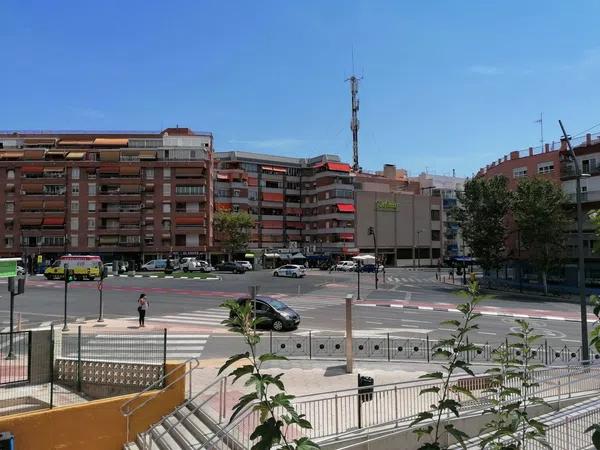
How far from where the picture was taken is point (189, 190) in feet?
A: 261

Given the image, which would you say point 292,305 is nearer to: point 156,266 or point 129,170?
point 156,266

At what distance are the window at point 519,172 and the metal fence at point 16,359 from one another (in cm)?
5689

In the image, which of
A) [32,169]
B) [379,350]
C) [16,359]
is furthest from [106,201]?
[16,359]

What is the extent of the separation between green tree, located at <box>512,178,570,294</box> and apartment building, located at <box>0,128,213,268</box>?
4854 centimetres

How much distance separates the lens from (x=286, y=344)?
20391 millimetres

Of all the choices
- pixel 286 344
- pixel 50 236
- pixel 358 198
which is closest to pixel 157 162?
pixel 50 236

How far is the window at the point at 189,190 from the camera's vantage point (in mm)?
79188

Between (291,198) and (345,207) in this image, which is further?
(291,198)

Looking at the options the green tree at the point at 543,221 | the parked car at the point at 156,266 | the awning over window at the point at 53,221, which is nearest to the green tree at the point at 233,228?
the parked car at the point at 156,266

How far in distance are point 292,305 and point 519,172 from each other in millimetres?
36879

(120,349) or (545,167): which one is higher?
(545,167)

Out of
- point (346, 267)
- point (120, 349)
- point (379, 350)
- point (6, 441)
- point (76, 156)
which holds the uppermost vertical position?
point (76, 156)

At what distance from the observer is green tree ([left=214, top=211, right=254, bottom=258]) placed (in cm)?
8056

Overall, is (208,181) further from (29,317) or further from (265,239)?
(29,317)
